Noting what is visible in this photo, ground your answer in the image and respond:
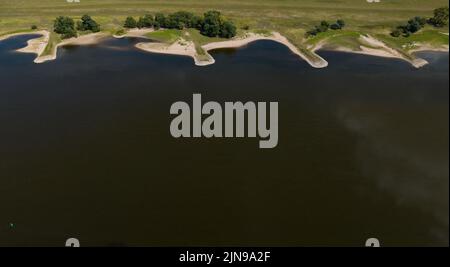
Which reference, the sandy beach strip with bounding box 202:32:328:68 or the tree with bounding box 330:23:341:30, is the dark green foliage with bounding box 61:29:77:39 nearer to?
the sandy beach strip with bounding box 202:32:328:68

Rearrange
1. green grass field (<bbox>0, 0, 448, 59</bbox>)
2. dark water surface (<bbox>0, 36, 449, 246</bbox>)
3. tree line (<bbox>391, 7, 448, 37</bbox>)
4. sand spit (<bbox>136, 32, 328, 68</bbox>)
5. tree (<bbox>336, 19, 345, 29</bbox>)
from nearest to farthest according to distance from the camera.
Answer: dark water surface (<bbox>0, 36, 449, 246</bbox>) < sand spit (<bbox>136, 32, 328, 68</bbox>) < tree line (<bbox>391, 7, 448, 37</bbox>) < green grass field (<bbox>0, 0, 448, 59</bbox>) < tree (<bbox>336, 19, 345, 29</bbox>)

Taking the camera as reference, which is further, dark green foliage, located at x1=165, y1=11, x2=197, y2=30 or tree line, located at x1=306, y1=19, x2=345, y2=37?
dark green foliage, located at x1=165, y1=11, x2=197, y2=30

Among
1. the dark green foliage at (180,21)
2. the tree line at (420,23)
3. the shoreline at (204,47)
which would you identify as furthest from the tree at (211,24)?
the tree line at (420,23)

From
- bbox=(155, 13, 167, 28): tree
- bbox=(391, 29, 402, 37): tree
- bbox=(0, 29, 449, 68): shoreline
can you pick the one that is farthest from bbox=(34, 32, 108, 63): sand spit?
bbox=(391, 29, 402, 37): tree

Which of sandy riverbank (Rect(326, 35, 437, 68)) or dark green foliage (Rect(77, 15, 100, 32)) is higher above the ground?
dark green foliage (Rect(77, 15, 100, 32))

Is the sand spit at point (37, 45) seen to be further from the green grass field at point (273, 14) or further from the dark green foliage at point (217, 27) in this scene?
Result: the dark green foliage at point (217, 27)
